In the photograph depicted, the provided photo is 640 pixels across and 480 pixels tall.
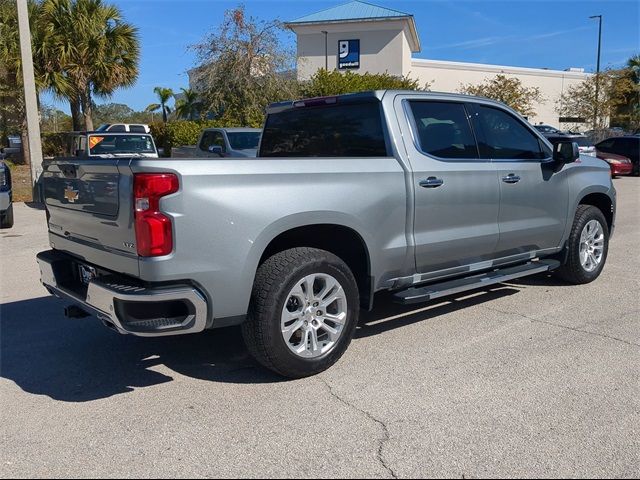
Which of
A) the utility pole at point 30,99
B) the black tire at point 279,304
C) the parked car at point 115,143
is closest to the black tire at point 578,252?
the black tire at point 279,304

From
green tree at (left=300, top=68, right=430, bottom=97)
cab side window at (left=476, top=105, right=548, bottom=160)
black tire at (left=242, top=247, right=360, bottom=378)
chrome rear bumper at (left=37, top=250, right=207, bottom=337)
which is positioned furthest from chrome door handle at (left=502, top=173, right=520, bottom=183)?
green tree at (left=300, top=68, right=430, bottom=97)

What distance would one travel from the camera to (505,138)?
18.7 ft

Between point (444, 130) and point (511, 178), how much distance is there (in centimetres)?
85

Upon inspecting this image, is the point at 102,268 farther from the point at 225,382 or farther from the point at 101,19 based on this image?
the point at 101,19

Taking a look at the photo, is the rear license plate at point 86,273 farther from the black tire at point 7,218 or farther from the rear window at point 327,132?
the black tire at point 7,218

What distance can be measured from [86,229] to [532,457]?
3.10 meters

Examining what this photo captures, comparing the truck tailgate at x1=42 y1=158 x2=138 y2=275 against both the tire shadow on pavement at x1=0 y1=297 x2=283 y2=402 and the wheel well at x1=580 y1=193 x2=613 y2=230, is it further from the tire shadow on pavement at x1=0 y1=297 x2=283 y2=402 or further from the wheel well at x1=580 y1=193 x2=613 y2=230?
the wheel well at x1=580 y1=193 x2=613 y2=230

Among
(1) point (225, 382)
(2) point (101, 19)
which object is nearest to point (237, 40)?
(2) point (101, 19)

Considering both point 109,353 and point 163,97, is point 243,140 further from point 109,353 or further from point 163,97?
point 163,97

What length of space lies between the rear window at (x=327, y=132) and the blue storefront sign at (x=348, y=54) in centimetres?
3844

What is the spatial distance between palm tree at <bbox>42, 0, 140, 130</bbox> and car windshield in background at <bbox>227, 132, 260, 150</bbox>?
491 inches

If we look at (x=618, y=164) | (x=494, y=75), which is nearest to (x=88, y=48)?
(x=618, y=164)

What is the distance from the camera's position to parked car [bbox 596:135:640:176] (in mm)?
23578

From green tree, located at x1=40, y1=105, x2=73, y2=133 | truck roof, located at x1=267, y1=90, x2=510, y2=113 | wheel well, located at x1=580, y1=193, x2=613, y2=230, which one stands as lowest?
wheel well, located at x1=580, y1=193, x2=613, y2=230
